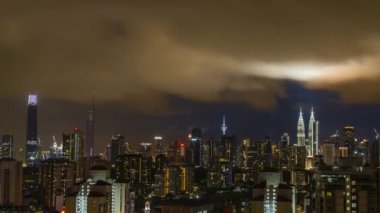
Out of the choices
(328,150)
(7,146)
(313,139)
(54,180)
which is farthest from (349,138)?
(7,146)

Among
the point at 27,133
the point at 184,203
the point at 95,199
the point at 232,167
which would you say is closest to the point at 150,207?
the point at 184,203

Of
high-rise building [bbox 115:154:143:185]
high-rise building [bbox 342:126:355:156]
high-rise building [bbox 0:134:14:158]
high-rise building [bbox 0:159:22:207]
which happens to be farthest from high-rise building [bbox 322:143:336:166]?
high-rise building [bbox 0:134:14:158]

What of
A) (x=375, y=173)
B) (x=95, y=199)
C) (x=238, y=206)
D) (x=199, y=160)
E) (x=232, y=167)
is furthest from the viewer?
(x=199, y=160)

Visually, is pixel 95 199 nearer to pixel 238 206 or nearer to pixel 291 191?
pixel 291 191

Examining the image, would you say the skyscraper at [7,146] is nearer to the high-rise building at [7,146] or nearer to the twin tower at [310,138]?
the high-rise building at [7,146]

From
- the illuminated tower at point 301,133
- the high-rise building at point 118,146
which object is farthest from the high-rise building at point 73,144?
the illuminated tower at point 301,133

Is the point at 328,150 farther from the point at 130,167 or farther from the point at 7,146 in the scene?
the point at 7,146
